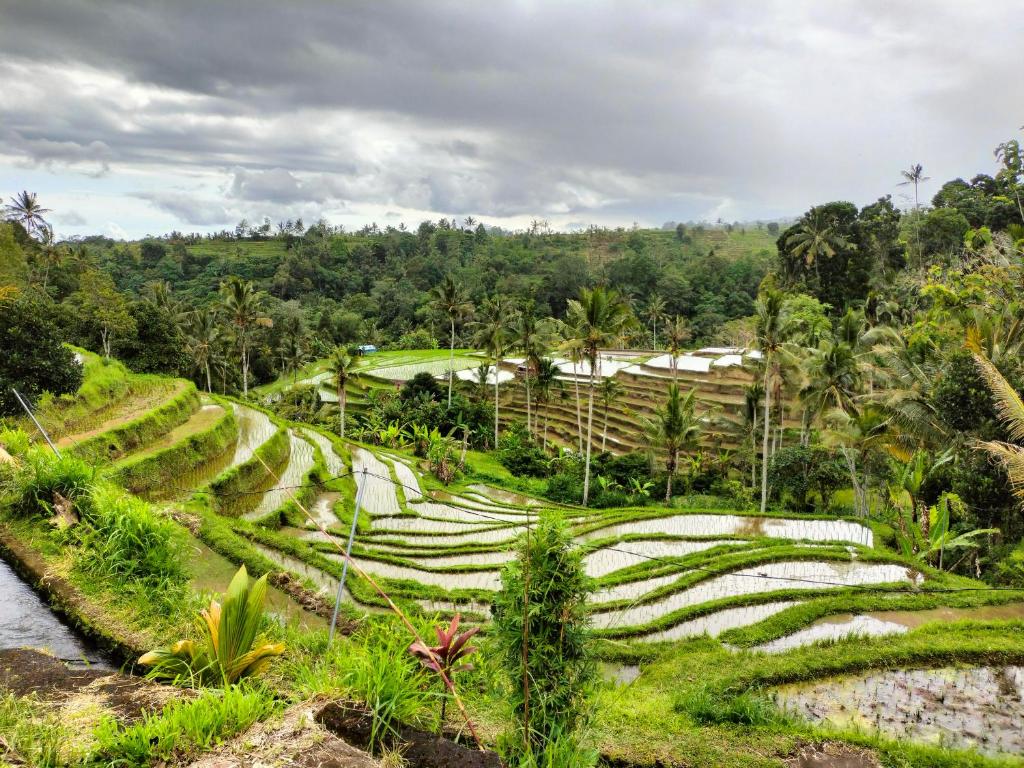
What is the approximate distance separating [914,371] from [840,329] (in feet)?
29.8

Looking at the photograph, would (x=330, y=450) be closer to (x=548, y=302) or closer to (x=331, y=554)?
(x=331, y=554)

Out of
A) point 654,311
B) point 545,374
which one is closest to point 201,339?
point 545,374

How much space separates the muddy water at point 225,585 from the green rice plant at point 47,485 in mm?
1707

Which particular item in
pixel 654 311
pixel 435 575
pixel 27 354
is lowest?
pixel 435 575

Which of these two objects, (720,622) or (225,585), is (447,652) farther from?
(720,622)

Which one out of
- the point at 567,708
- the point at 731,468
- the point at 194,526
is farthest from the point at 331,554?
the point at 731,468

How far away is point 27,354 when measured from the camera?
45.9ft

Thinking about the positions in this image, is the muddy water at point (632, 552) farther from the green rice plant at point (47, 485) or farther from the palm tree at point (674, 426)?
the green rice plant at point (47, 485)

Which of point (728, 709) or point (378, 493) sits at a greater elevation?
point (728, 709)

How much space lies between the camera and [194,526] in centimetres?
1119

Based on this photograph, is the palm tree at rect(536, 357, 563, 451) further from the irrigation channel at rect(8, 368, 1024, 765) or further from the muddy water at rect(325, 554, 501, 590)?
the muddy water at rect(325, 554, 501, 590)

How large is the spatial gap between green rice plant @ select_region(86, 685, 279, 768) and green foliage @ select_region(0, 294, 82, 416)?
14.0 m

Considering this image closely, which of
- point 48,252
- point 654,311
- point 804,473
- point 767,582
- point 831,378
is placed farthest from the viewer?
point 654,311

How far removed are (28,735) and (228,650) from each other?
1161mm
